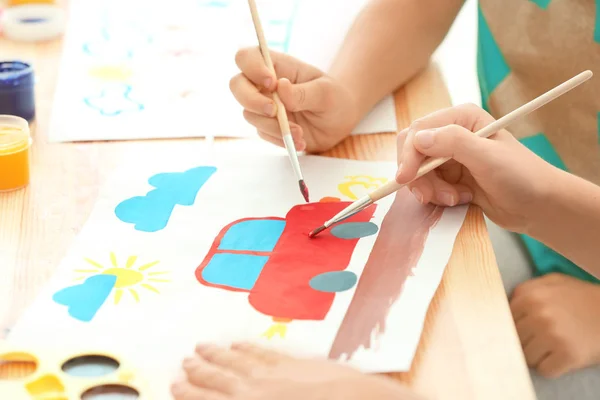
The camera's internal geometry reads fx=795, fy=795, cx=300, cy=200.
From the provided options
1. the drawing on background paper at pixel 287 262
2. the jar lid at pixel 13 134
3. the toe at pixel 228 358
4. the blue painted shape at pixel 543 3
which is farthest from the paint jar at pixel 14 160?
the blue painted shape at pixel 543 3

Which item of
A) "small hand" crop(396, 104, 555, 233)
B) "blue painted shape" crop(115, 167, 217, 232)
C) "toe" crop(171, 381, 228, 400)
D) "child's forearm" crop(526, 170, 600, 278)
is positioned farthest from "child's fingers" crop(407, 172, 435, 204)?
"toe" crop(171, 381, 228, 400)

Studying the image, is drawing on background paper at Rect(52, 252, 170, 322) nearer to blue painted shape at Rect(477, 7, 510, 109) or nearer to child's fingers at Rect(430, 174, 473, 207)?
child's fingers at Rect(430, 174, 473, 207)

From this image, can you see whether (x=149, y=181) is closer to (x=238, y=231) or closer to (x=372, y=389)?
(x=238, y=231)

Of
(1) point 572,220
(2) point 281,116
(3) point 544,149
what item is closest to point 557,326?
(1) point 572,220

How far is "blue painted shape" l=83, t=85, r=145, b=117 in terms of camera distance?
0.95 meters

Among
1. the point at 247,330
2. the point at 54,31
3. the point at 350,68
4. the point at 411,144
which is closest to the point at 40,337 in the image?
the point at 247,330

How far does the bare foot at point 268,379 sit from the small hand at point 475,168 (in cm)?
24

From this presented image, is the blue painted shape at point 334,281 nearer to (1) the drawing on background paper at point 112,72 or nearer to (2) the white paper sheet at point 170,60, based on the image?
(2) the white paper sheet at point 170,60

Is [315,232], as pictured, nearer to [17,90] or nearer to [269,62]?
[269,62]

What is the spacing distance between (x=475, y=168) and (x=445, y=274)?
115 mm

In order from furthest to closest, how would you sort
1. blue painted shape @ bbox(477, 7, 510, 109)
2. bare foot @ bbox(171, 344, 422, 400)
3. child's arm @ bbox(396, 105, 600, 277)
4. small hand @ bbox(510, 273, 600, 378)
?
blue painted shape @ bbox(477, 7, 510, 109), small hand @ bbox(510, 273, 600, 378), child's arm @ bbox(396, 105, 600, 277), bare foot @ bbox(171, 344, 422, 400)

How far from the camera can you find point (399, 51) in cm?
101

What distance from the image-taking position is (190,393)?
534 millimetres

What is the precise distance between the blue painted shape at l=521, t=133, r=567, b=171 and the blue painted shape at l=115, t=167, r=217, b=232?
0.42m
